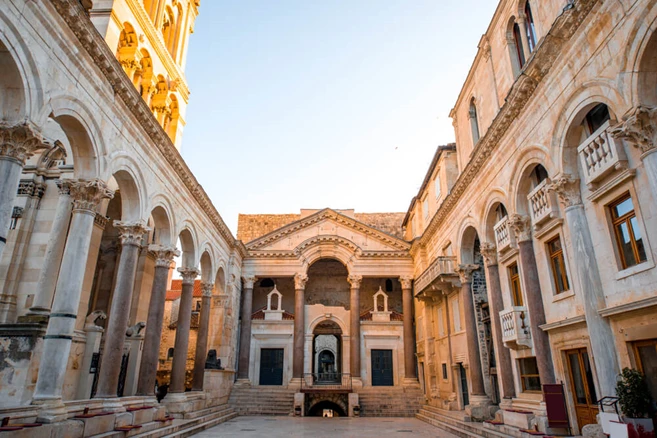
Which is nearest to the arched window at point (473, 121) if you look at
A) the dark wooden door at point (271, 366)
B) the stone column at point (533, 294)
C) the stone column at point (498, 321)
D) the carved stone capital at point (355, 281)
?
the stone column at point (498, 321)

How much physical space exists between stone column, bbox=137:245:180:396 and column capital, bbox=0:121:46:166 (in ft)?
24.9

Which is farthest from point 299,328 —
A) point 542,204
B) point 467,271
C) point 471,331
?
point 542,204

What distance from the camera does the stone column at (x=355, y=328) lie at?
24286mm

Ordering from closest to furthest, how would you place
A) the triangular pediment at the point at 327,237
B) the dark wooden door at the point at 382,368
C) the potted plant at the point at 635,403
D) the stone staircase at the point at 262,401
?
the potted plant at the point at 635,403
the stone staircase at the point at 262,401
the dark wooden door at the point at 382,368
the triangular pediment at the point at 327,237

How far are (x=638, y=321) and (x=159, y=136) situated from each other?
13.5m

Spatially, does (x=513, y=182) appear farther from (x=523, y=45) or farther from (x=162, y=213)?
(x=162, y=213)

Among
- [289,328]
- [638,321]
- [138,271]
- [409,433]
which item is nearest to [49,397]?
[138,271]

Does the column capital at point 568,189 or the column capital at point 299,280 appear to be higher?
the column capital at point 299,280

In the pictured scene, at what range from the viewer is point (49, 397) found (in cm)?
915

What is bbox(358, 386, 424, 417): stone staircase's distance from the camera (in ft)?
71.7

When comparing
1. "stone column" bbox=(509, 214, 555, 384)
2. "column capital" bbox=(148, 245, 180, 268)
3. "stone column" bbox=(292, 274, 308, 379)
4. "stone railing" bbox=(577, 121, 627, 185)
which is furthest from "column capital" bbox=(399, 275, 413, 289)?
"stone railing" bbox=(577, 121, 627, 185)

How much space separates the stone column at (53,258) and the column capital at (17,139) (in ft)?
8.08

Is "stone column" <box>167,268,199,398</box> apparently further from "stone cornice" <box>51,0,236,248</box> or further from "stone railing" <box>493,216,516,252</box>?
"stone railing" <box>493,216,516,252</box>

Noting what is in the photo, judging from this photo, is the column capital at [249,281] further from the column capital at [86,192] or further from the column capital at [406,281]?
the column capital at [86,192]
